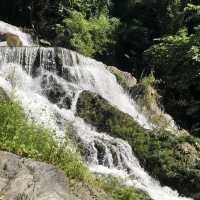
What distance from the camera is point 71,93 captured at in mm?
15969

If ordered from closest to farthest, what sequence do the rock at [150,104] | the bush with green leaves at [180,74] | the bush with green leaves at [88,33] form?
the rock at [150,104]
the bush with green leaves at [180,74]
the bush with green leaves at [88,33]

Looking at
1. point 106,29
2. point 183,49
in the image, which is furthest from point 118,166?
point 106,29

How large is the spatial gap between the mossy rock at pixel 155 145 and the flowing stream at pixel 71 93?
8.6 inches

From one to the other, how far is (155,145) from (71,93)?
374 cm

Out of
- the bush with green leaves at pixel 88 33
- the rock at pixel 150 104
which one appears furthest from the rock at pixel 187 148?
the bush with green leaves at pixel 88 33

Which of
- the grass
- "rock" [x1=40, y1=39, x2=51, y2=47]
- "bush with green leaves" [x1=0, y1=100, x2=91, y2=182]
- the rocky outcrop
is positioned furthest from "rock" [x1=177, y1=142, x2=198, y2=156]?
"rock" [x1=40, y1=39, x2=51, y2=47]

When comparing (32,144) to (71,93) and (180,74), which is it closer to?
(71,93)

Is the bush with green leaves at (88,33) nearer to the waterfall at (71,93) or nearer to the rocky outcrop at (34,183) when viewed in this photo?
the waterfall at (71,93)

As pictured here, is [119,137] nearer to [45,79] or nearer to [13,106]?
[45,79]

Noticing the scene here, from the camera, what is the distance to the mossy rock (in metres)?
12.4

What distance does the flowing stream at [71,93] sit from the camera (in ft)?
40.5

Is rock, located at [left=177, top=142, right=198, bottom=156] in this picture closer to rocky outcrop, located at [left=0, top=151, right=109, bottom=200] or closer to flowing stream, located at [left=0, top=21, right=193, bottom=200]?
flowing stream, located at [left=0, top=21, right=193, bottom=200]

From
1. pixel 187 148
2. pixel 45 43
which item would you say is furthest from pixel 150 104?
pixel 45 43

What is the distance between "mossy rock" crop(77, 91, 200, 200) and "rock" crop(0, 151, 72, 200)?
6766mm
